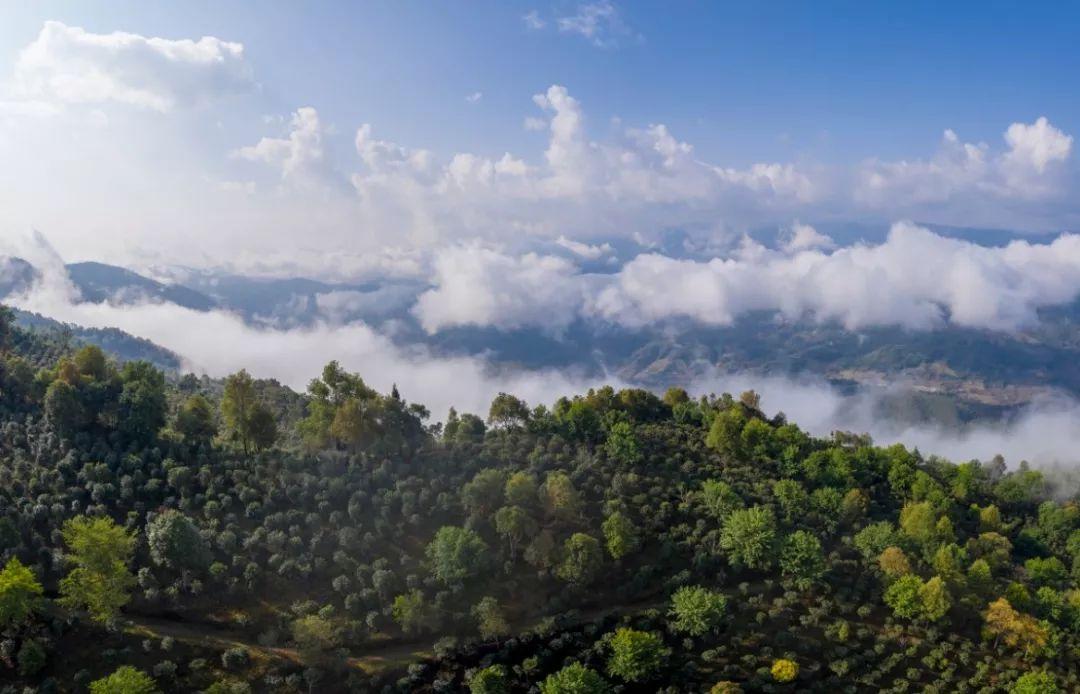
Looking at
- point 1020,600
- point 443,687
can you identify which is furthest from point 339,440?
point 1020,600

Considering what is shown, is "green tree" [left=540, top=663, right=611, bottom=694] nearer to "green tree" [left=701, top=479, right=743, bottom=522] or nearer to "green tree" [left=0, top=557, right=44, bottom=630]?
"green tree" [left=701, top=479, right=743, bottom=522]

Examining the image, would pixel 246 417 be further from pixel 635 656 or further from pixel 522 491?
pixel 635 656

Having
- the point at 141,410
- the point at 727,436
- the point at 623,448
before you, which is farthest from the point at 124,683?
the point at 727,436

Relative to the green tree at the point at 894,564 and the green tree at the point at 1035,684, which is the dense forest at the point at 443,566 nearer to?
the green tree at the point at 1035,684

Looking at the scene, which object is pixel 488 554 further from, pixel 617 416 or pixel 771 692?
pixel 617 416

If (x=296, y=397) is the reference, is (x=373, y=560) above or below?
below
